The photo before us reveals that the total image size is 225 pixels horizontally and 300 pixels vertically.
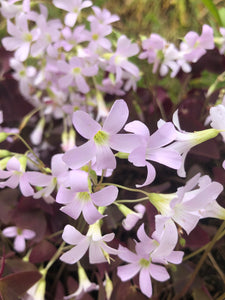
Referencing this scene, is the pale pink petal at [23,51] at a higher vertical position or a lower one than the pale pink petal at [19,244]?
higher

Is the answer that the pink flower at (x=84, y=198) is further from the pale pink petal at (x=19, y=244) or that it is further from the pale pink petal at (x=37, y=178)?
the pale pink petal at (x=19, y=244)

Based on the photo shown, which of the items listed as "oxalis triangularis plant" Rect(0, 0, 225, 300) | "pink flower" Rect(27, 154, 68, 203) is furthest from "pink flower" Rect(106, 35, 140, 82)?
"pink flower" Rect(27, 154, 68, 203)

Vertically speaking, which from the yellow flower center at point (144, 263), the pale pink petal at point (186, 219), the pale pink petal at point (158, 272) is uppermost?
the pale pink petal at point (186, 219)

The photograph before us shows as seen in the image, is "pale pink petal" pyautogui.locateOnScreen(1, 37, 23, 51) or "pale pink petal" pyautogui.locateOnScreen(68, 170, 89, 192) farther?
"pale pink petal" pyautogui.locateOnScreen(1, 37, 23, 51)

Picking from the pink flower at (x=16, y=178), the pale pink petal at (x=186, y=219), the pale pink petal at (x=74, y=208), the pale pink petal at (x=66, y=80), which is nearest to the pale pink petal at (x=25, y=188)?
the pink flower at (x=16, y=178)

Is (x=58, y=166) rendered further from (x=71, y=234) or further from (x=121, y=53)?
(x=121, y=53)

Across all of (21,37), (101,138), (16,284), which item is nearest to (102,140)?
(101,138)

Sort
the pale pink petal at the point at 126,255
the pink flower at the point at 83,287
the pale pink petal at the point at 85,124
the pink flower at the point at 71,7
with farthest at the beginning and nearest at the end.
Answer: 1. the pink flower at the point at 71,7
2. the pink flower at the point at 83,287
3. the pale pink petal at the point at 126,255
4. the pale pink petal at the point at 85,124

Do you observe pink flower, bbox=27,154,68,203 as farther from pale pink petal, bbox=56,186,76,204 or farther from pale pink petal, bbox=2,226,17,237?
pale pink petal, bbox=2,226,17,237
